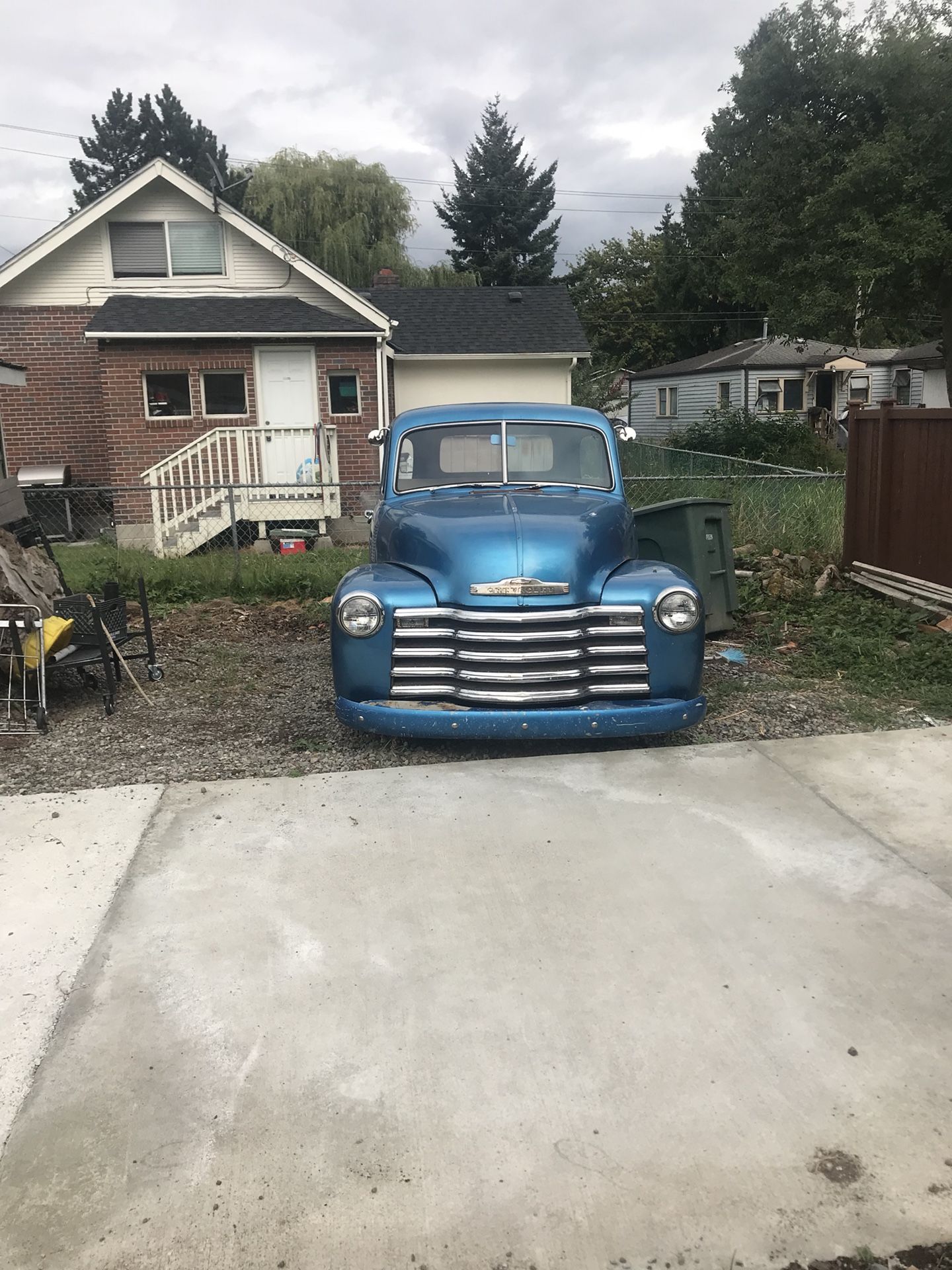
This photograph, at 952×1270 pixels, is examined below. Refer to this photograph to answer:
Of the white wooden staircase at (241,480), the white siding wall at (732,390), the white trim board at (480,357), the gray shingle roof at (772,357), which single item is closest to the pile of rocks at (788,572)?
the white wooden staircase at (241,480)

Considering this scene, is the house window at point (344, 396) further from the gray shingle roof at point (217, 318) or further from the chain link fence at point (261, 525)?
the chain link fence at point (261, 525)

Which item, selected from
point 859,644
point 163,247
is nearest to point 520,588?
point 859,644

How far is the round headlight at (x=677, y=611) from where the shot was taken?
194 inches

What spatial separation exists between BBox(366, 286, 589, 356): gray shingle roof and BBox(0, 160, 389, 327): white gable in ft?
9.34

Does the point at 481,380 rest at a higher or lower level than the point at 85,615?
higher

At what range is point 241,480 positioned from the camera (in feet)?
46.5

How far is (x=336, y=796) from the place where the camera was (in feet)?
15.2

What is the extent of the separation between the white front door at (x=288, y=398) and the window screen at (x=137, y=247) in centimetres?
270

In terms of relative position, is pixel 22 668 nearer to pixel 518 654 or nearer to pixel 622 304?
pixel 518 654

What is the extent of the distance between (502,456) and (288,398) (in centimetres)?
1105

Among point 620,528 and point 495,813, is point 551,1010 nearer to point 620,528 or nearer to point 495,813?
point 495,813

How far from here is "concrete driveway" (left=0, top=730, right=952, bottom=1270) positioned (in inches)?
86.0

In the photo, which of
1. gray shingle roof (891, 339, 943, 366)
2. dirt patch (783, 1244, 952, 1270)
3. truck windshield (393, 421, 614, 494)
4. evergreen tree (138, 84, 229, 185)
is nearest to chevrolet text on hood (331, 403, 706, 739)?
truck windshield (393, 421, 614, 494)

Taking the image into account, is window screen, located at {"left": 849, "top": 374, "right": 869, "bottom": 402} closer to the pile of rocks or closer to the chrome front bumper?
the pile of rocks
